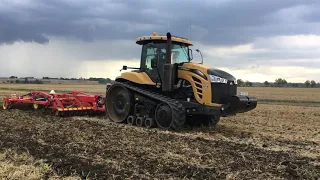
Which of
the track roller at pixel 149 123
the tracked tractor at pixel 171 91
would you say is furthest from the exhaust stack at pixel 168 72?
the track roller at pixel 149 123

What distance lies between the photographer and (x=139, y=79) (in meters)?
12.4

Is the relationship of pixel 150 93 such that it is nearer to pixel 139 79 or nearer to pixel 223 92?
pixel 139 79

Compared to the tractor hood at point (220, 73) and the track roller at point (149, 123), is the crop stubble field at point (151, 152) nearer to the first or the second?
the track roller at point (149, 123)

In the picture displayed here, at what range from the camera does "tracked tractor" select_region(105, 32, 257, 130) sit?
431 inches

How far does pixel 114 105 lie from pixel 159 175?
7547mm

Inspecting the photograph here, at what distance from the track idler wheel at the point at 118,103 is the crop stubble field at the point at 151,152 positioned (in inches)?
29.5

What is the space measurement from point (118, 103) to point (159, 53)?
8.69 feet

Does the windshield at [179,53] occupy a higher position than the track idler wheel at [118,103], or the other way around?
the windshield at [179,53]

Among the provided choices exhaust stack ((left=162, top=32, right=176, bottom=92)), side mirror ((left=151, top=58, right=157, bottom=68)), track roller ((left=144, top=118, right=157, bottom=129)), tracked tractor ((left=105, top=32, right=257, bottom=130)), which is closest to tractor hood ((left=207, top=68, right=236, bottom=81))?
tracked tractor ((left=105, top=32, right=257, bottom=130))

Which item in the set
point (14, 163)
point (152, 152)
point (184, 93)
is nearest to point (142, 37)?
point (184, 93)

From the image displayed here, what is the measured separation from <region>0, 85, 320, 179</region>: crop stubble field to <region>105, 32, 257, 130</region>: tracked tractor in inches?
26.5

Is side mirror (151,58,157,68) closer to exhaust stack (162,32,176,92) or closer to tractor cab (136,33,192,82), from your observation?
tractor cab (136,33,192,82)

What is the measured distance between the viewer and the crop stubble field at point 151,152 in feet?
20.7

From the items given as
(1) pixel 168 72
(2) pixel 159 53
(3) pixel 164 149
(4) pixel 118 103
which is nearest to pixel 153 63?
(2) pixel 159 53
